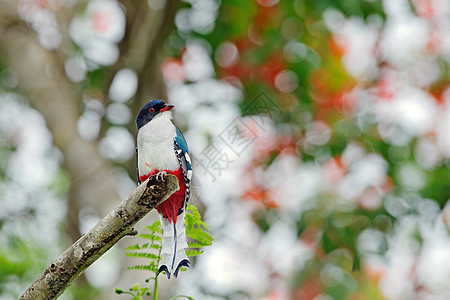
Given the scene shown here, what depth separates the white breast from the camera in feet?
2.85

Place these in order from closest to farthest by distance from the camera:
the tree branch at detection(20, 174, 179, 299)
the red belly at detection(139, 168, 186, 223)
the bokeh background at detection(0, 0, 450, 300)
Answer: the tree branch at detection(20, 174, 179, 299) < the red belly at detection(139, 168, 186, 223) < the bokeh background at detection(0, 0, 450, 300)

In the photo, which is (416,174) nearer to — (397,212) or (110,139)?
(397,212)

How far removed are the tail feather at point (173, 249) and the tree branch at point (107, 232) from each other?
0.06 m

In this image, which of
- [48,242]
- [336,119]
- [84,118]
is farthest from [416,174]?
[48,242]

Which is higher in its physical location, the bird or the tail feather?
the bird

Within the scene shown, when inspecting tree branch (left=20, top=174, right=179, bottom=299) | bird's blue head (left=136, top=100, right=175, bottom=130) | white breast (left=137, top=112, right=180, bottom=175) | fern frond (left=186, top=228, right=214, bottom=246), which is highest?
bird's blue head (left=136, top=100, right=175, bottom=130)

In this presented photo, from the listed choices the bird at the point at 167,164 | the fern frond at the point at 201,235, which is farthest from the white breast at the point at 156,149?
the fern frond at the point at 201,235

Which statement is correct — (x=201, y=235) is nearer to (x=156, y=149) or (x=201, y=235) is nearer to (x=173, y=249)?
(x=173, y=249)

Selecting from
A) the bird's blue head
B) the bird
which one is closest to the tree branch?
the bird

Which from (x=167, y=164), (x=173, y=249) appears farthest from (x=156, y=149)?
(x=173, y=249)

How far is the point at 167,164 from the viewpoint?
88cm

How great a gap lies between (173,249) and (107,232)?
0.34 ft

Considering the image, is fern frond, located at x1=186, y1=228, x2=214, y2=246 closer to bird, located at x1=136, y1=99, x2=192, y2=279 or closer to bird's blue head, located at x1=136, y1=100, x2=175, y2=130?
bird, located at x1=136, y1=99, x2=192, y2=279

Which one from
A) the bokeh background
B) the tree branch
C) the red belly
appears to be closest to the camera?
the tree branch
